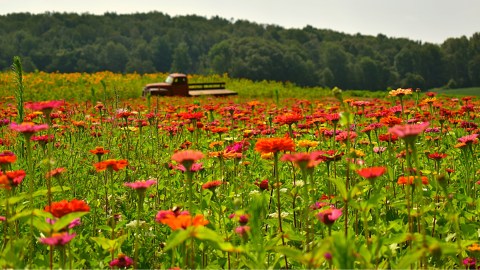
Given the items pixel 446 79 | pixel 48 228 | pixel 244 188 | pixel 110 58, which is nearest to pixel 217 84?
pixel 244 188

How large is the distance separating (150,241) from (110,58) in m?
79.8

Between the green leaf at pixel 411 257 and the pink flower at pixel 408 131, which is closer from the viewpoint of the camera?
the green leaf at pixel 411 257

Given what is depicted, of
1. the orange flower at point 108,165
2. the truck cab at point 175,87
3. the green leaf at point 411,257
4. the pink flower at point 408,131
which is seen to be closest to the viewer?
the green leaf at point 411,257

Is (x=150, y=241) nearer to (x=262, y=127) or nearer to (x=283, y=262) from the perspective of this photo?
(x=283, y=262)

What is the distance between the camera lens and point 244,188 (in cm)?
355

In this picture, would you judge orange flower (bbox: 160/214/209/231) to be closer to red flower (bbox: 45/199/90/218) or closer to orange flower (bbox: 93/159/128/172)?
red flower (bbox: 45/199/90/218)

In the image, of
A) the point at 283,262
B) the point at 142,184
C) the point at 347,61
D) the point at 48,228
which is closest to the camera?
the point at 48,228

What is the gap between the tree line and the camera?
6919 cm

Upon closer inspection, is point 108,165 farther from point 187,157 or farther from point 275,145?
point 275,145

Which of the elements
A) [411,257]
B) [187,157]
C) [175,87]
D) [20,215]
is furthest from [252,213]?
[175,87]

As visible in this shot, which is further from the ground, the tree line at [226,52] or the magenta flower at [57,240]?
the tree line at [226,52]

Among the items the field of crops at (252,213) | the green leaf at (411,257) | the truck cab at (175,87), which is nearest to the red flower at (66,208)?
the field of crops at (252,213)

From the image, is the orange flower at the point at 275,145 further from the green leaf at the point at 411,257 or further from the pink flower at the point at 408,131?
the green leaf at the point at 411,257

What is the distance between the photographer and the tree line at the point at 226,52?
6919cm
